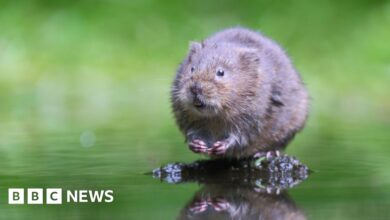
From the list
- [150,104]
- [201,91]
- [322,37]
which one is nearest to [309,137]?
[201,91]

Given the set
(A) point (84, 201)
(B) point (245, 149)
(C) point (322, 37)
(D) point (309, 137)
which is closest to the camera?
(A) point (84, 201)

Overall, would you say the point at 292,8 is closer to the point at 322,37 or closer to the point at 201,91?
the point at 322,37

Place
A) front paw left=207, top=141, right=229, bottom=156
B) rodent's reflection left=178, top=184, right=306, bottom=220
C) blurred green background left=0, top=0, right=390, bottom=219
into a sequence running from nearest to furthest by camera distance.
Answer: rodent's reflection left=178, top=184, right=306, bottom=220 < blurred green background left=0, top=0, right=390, bottom=219 < front paw left=207, top=141, right=229, bottom=156

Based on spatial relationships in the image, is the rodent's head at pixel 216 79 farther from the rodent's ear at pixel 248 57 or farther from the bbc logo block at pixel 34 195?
the bbc logo block at pixel 34 195

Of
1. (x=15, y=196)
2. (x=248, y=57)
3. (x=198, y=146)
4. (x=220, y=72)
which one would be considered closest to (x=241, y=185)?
(x=198, y=146)

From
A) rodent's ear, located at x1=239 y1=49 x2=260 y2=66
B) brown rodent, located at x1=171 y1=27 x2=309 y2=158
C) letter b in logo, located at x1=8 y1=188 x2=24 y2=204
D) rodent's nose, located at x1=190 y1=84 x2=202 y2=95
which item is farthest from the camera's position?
rodent's ear, located at x1=239 y1=49 x2=260 y2=66

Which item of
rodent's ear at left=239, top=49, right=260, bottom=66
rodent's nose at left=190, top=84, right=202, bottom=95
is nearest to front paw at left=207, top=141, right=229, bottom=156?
rodent's nose at left=190, top=84, right=202, bottom=95

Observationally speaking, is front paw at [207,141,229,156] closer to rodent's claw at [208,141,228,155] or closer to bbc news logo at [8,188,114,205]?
rodent's claw at [208,141,228,155]
